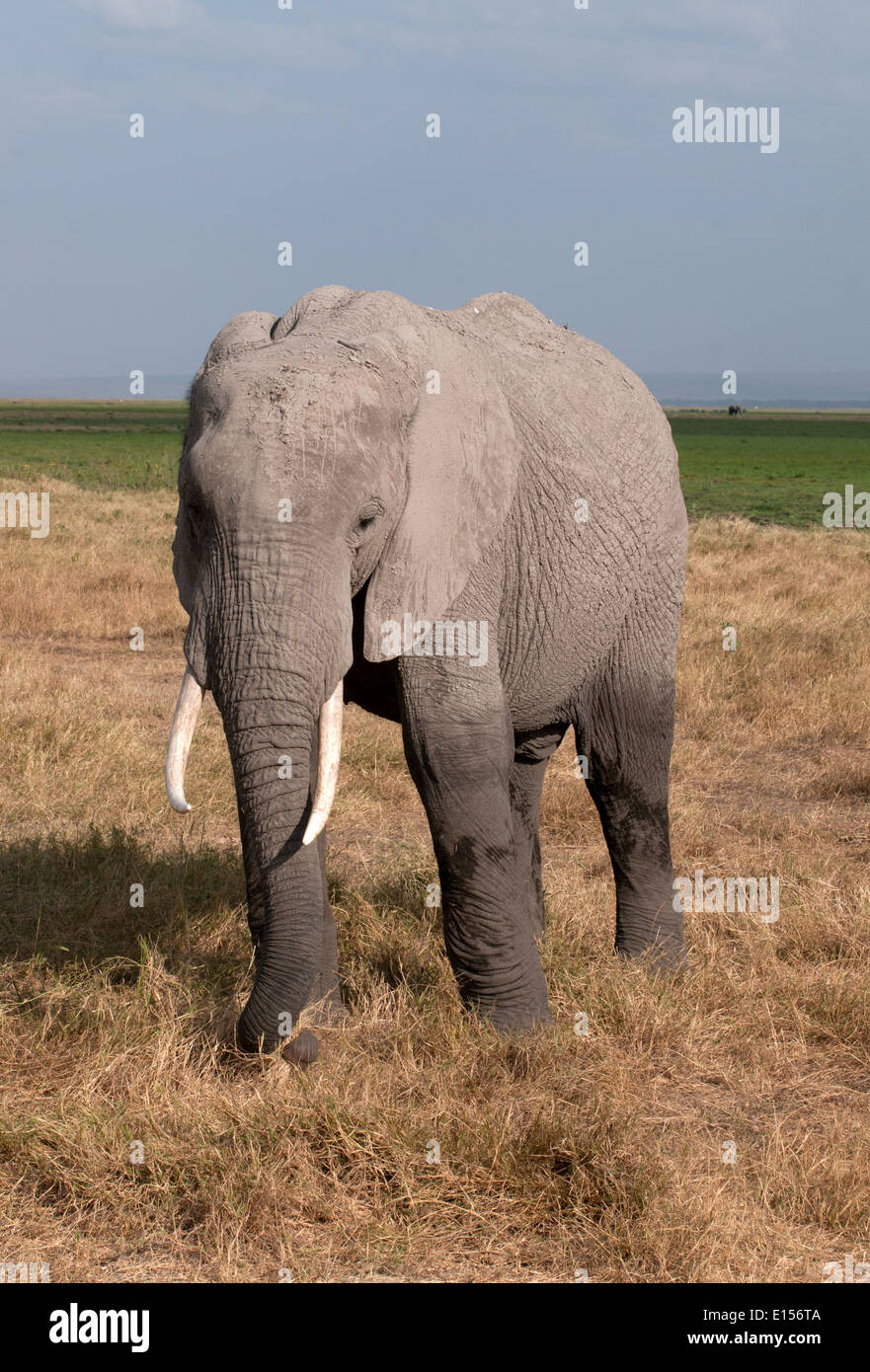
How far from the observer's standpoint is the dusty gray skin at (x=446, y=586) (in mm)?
3746

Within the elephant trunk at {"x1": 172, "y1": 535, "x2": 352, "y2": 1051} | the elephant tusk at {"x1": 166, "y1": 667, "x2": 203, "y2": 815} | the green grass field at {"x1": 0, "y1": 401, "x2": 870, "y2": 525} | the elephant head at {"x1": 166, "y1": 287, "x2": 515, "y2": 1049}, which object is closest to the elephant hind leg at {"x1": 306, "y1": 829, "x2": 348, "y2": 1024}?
the elephant head at {"x1": 166, "y1": 287, "x2": 515, "y2": 1049}

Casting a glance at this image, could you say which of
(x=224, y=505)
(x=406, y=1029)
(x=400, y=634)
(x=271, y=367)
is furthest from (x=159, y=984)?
(x=271, y=367)

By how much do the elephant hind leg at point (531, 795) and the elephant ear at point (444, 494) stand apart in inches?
48.8

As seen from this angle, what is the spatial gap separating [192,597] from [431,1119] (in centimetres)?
182

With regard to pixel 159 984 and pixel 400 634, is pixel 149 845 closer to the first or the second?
pixel 159 984

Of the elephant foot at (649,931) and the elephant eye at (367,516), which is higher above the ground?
the elephant eye at (367,516)

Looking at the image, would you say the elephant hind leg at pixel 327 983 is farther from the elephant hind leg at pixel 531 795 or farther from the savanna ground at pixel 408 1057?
the elephant hind leg at pixel 531 795

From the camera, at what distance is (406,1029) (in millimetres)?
4543

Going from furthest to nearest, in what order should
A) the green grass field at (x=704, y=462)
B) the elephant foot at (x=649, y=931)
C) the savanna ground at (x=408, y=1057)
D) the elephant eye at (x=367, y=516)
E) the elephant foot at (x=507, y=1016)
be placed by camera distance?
1. the green grass field at (x=704, y=462)
2. the elephant foot at (x=649, y=931)
3. the elephant foot at (x=507, y=1016)
4. the elephant eye at (x=367, y=516)
5. the savanna ground at (x=408, y=1057)

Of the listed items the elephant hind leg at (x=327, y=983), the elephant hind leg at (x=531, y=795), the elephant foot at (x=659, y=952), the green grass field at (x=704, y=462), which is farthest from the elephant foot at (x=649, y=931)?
the green grass field at (x=704, y=462)

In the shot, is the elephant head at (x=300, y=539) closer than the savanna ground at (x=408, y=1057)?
No

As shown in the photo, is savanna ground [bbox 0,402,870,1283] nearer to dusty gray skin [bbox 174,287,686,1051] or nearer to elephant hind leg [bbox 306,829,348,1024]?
elephant hind leg [bbox 306,829,348,1024]

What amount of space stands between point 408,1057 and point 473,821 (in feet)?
2.75

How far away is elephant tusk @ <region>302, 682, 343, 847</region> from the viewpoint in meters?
3.79
